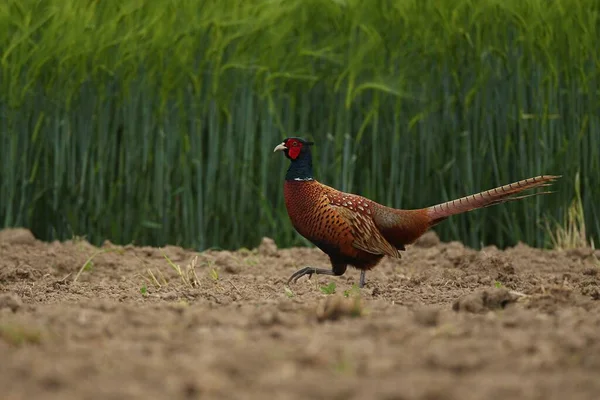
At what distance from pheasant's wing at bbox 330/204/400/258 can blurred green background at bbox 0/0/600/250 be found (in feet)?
5.41

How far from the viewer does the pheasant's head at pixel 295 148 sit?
4805 millimetres

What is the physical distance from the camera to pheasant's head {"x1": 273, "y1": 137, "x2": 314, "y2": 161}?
4.80 meters

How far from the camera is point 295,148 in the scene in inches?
190

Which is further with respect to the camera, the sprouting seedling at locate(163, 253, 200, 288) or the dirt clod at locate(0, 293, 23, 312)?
the sprouting seedling at locate(163, 253, 200, 288)

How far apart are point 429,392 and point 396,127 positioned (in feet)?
14.2

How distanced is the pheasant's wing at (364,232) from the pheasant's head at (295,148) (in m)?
0.34

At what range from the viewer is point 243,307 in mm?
3502

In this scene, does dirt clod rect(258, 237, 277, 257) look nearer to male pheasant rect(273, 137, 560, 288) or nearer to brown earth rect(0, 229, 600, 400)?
male pheasant rect(273, 137, 560, 288)

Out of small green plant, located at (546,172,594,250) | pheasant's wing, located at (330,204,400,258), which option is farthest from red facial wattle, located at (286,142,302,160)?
small green plant, located at (546,172,594,250)

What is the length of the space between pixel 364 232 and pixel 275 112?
1903 millimetres

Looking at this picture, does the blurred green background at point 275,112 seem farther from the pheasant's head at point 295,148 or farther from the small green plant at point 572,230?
the pheasant's head at point 295,148

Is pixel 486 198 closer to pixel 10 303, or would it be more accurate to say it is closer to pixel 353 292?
pixel 353 292

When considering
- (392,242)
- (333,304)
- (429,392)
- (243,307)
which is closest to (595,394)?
(429,392)

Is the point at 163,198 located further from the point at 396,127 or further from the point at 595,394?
the point at 595,394
